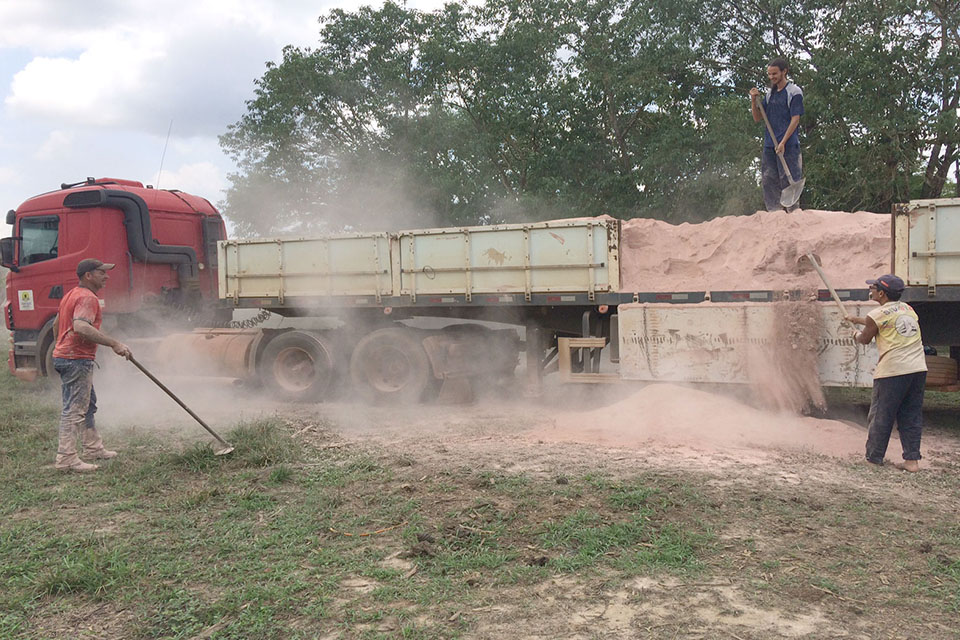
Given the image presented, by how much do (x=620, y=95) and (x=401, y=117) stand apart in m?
6.10

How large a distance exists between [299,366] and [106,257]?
2.99 m

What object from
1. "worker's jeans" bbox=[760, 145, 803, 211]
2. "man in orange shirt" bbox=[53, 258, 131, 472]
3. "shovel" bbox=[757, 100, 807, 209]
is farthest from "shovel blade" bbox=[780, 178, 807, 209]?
"man in orange shirt" bbox=[53, 258, 131, 472]

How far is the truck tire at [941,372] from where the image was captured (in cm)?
721

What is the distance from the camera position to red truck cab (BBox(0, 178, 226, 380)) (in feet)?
33.4

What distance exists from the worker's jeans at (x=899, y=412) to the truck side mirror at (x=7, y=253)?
35.5 feet

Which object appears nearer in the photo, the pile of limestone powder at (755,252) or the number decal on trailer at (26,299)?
the pile of limestone powder at (755,252)

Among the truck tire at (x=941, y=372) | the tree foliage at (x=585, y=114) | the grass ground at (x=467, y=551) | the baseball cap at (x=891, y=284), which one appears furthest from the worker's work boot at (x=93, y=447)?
the tree foliage at (x=585, y=114)

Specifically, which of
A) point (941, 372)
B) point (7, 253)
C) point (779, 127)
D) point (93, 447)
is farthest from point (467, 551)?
point (7, 253)

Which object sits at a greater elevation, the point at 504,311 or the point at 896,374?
the point at 504,311

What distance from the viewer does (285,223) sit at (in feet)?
72.5

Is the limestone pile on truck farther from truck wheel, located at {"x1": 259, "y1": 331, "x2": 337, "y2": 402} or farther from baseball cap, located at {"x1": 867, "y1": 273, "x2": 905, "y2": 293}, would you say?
baseball cap, located at {"x1": 867, "y1": 273, "x2": 905, "y2": 293}

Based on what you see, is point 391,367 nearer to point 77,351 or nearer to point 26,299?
point 77,351

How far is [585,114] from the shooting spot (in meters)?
19.3

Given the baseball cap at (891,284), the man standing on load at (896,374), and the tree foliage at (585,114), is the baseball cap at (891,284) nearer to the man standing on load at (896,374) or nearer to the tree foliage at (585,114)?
the man standing on load at (896,374)
